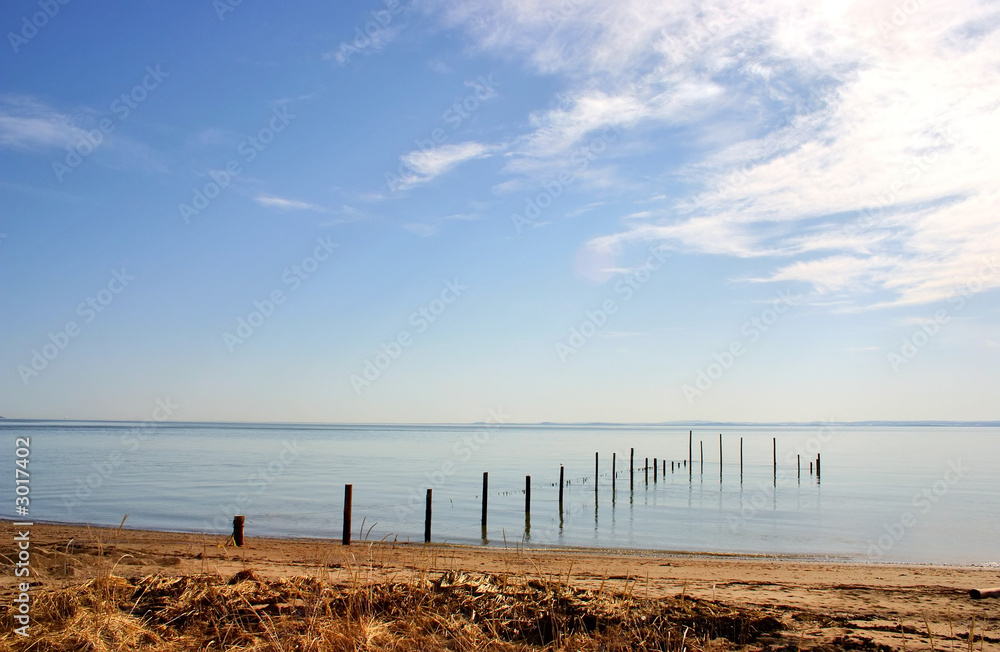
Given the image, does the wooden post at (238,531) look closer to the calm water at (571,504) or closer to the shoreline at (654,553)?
the shoreline at (654,553)

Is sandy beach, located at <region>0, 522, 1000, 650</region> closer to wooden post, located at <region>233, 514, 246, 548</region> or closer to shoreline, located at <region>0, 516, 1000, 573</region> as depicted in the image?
shoreline, located at <region>0, 516, 1000, 573</region>

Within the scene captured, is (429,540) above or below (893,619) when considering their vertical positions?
below

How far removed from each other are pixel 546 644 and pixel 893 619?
19.0 feet

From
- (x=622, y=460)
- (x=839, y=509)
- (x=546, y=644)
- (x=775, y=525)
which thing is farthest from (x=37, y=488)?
(x=622, y=460)

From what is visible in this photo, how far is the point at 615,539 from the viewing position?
24.9m

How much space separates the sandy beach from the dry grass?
16 cm

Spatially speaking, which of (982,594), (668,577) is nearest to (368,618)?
(668,577)

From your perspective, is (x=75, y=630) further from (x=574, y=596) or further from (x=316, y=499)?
(x=316, y=499)

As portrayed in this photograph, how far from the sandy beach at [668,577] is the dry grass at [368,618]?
16 cm

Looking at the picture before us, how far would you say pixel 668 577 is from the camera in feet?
46.3

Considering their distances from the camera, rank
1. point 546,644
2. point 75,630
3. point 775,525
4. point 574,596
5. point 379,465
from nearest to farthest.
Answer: point 75,630
point 546,644
point 574,596
point 775,525
point 379,465

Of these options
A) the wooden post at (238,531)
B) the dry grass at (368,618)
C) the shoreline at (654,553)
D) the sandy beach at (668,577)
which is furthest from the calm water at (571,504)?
the wooden post at (238,531)

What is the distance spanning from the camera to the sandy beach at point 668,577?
24.7 ft

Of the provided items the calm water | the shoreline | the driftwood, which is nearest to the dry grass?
the calm water
